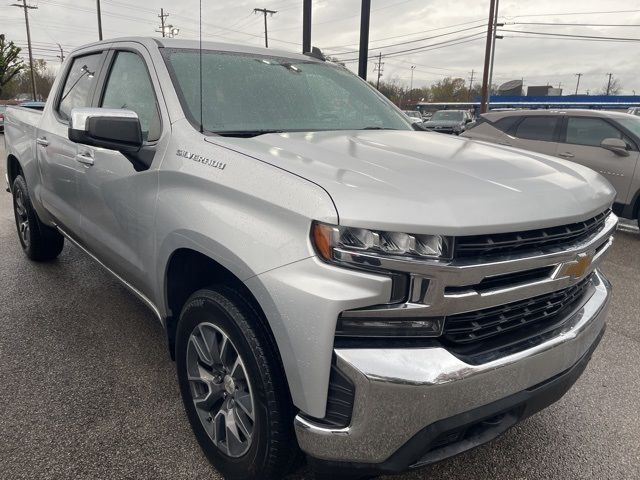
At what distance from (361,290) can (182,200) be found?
1.01 meters

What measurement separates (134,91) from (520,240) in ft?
7.34

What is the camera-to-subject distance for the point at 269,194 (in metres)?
1.79

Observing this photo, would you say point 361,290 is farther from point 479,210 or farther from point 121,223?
point 121,223

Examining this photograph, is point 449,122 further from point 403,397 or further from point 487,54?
point 403,397

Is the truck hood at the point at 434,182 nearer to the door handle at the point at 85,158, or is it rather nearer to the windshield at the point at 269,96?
the windshield at the point at 269,96

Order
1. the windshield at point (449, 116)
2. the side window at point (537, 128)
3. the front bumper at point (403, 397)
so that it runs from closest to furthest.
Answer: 1. the front bumper at point (403, 397)
2. the side window at point (537, 128)
3. the windshield at point (449, 116)

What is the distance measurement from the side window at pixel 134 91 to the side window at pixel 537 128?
6.92 meters

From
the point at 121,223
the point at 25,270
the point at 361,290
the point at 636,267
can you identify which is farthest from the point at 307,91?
the point at 636,267

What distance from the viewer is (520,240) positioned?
1.71m

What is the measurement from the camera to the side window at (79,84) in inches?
138

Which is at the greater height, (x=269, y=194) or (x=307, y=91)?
(x=307, y=91)

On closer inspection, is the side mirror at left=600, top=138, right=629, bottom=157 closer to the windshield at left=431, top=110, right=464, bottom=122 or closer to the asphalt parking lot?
the asphalt parking lot

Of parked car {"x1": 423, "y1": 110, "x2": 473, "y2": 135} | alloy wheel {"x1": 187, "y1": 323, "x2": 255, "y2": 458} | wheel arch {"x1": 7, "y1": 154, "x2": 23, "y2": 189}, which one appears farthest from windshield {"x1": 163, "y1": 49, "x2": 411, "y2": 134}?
parked car {"x1": 423, "y1": 110, "x2": 473, "y2": 135}

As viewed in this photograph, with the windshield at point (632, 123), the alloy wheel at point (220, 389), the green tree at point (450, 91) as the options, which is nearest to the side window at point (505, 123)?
the windshield at point (632, 123)
